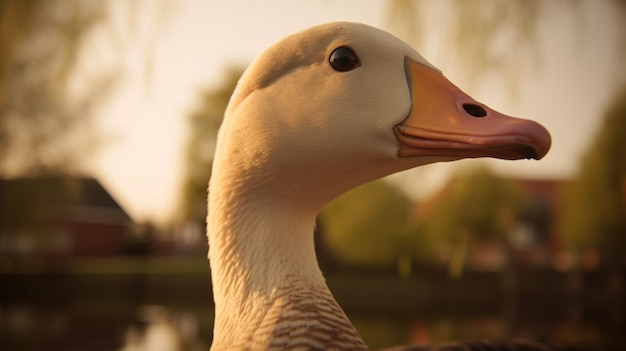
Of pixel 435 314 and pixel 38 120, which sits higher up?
pixel 38 120

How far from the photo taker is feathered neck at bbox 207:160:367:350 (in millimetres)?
376

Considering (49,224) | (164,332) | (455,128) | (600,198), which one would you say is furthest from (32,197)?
(455,128)

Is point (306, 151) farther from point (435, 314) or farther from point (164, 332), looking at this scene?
point (164, 332)

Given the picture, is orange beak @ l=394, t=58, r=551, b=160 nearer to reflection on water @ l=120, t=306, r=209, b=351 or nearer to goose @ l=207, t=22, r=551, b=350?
goose @ l=207, t=22, r=551, b=350

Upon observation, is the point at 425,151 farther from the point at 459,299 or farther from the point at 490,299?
the point at 490,299

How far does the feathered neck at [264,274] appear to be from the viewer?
0.38 m

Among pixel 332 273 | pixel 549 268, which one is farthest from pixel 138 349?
pixel 549 268

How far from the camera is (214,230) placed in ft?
1.43

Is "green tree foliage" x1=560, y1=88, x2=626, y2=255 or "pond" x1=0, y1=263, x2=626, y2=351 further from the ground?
"green tree foliage" x1=560, y1=88, x2=626, y2=255

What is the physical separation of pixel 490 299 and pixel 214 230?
105 cm

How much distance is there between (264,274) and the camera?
0.41 metres

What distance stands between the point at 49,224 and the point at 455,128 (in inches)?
134

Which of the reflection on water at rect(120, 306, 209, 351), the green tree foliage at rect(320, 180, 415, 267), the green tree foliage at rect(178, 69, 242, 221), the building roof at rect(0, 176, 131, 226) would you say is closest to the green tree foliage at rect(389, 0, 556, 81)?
the green tree foliage at rect(320, 180, 415, 267)

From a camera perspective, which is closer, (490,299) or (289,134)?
(289,134)
